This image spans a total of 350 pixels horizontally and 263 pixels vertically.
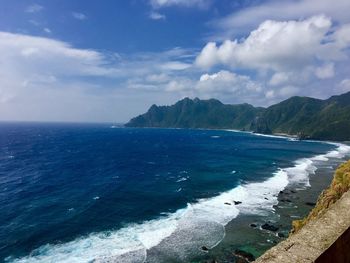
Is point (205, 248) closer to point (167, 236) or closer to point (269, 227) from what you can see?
point (167, 236)

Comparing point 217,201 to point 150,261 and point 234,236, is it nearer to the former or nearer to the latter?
point 234,236

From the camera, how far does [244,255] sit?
4244 cm

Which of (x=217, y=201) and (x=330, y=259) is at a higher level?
(x=330, y=259)

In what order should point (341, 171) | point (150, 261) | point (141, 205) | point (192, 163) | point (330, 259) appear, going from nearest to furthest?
point (330, 259), point (150, 261), point (341, 171), point (141, 205), point (192, 163)

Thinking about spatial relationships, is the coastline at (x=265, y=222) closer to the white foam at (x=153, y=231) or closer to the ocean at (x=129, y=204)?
the ocean at (x=129, y=204)

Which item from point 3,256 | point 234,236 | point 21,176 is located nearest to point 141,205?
point 234,236

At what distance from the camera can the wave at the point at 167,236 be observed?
42.4 meters

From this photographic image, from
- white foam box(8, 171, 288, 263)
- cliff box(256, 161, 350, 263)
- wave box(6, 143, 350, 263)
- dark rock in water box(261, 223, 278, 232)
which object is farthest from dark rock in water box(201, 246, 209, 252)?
cliff box(256, 161, 350, 263)

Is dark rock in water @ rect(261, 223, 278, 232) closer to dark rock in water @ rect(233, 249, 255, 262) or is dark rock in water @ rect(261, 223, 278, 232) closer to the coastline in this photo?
the coastline

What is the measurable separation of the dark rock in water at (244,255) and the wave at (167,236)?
3.82 m

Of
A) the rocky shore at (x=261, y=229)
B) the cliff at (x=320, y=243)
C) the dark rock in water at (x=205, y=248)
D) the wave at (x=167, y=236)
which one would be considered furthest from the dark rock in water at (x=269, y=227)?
the cliff at (x=320, y=243)

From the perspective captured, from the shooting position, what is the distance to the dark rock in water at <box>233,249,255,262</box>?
41.5 m

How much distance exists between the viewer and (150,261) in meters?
40.8

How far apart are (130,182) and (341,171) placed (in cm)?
5347
